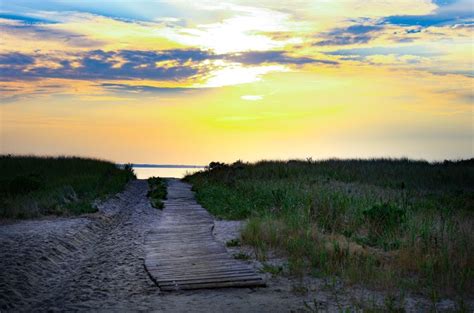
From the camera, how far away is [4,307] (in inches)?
276

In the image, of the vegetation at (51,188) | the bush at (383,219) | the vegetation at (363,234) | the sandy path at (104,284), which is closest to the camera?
the sandy path at (104,284)

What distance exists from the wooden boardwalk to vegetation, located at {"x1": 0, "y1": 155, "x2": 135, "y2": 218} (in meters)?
3.73

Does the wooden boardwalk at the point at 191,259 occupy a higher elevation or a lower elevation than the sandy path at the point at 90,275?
higher

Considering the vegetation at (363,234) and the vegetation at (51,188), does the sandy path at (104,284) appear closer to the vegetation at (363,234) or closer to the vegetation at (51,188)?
the vegetation at (363,234)

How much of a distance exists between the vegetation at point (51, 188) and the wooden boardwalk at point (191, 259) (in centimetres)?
373

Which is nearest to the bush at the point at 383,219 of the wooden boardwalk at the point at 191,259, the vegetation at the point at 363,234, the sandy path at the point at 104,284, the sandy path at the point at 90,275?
the vegetation at the point at 363,234

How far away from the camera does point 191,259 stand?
924 centimetres

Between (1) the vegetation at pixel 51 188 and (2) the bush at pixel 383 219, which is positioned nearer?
(2) the bush at pixel 383 219

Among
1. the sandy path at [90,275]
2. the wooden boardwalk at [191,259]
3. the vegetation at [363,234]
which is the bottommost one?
the sandy path at [90,275]

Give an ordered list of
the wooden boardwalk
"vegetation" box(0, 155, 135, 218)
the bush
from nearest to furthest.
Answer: the wooden boardwalk, the bush, "vegetation" box(0, 155, 135, 218)

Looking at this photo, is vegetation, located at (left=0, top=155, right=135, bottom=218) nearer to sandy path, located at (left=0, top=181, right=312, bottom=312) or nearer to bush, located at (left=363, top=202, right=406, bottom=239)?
sandy path, located at (left=0, top=181, right=312, bottom=312)

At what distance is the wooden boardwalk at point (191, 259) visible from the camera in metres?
7.88

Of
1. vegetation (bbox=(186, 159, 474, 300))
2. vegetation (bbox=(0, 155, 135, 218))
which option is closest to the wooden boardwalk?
vegetation (bbox=(186, 159, 474, 300))

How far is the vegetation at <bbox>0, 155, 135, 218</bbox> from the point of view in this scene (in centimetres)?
1485
